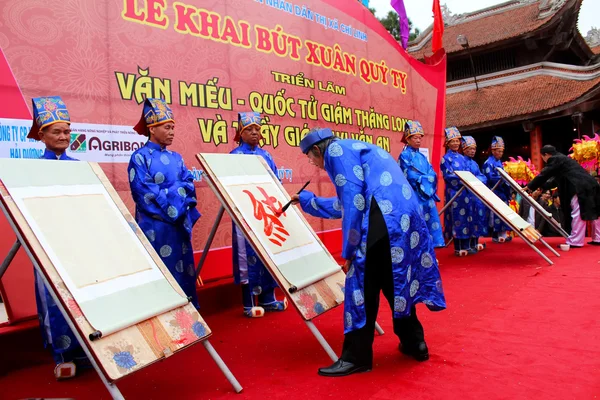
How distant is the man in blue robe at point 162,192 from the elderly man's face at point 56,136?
488mm

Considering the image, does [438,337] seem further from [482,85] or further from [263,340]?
[482,85]

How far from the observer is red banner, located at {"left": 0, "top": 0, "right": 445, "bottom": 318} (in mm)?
3359

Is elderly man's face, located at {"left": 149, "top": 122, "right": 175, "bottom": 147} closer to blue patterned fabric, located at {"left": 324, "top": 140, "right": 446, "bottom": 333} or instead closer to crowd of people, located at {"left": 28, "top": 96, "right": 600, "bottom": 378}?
crowd of people, located at {"left": 28, "top": 96, "right": 600, "bottom": 378}

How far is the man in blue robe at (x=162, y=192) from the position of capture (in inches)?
120

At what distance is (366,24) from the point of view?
6410 millimetres

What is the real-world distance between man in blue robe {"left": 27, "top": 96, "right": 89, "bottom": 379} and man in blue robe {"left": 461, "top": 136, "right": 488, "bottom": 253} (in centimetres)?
476

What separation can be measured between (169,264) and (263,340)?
0.74m

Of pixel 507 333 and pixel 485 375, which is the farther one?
pixel 507 333

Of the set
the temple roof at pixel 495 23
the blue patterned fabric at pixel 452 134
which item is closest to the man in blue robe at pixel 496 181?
the blue patterned fabric at pixel 452 134

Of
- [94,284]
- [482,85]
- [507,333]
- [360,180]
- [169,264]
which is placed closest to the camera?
[94,284]

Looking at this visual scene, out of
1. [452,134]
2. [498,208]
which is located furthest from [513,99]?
[498,208]

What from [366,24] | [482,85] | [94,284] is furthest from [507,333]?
[482,85]

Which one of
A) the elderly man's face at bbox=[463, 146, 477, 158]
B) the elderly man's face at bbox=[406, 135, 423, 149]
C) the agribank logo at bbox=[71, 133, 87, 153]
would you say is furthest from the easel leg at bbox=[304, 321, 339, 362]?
the elderly man's face at bbox=[463, 146, 477, 158]

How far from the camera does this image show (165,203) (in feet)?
Answer: 10.0
